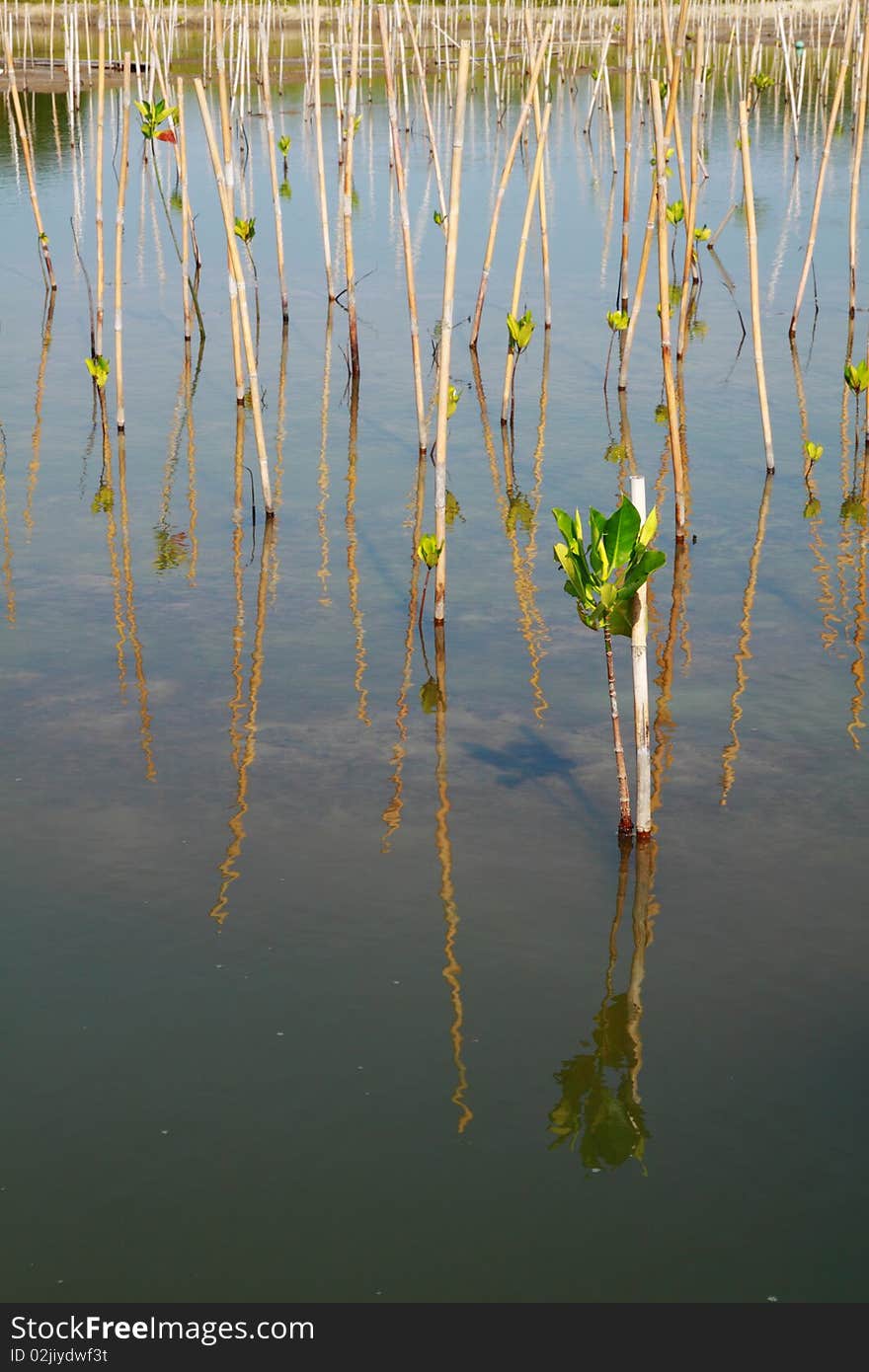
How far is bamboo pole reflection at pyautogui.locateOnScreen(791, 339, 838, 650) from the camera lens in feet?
22.9

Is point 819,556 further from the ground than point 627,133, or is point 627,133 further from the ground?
point 627,133

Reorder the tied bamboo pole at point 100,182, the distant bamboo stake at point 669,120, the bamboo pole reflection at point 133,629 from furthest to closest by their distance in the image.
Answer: the tied bamboo pole at point 100,182 → the distant bamboo stake at point 669,120 → the bamboo pole reflection at point 133,629

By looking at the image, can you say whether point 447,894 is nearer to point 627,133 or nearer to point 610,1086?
point 610,1086

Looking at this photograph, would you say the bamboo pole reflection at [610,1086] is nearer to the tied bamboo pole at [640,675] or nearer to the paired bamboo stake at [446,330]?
the tied bamboo pole at [640,675]

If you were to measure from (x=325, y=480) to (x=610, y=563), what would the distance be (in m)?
4.64

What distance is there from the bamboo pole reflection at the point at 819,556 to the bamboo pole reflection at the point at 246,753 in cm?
262

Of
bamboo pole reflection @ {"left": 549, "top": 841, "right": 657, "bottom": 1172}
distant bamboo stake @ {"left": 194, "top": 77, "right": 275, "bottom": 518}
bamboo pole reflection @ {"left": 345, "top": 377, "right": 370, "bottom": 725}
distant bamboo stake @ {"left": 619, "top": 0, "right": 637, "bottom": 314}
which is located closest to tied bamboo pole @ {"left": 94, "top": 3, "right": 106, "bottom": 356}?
distant bamboo stake @ {"left": 194, "top": 77, "right": 275, "bottom": 518}

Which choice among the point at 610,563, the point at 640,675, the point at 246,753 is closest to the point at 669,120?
the point at 610,563

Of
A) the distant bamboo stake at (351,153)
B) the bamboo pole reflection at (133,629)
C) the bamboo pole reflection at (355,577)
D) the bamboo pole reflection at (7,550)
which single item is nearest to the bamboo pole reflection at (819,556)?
A: the bamboo pole reflection at (355,577)

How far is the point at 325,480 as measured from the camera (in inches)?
363

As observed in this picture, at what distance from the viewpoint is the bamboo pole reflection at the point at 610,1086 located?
3.84 metres

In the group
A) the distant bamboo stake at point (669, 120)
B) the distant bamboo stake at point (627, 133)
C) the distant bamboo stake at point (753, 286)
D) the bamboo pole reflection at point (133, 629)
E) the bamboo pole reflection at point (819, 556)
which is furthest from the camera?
the distant bamboo stake at point (627, 133)

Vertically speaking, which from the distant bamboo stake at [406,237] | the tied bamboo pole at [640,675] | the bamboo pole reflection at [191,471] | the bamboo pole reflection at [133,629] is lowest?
the bamboo pole reflection at [133,629]

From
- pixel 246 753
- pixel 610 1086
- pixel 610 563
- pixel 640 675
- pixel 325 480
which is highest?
pixel 610 563
